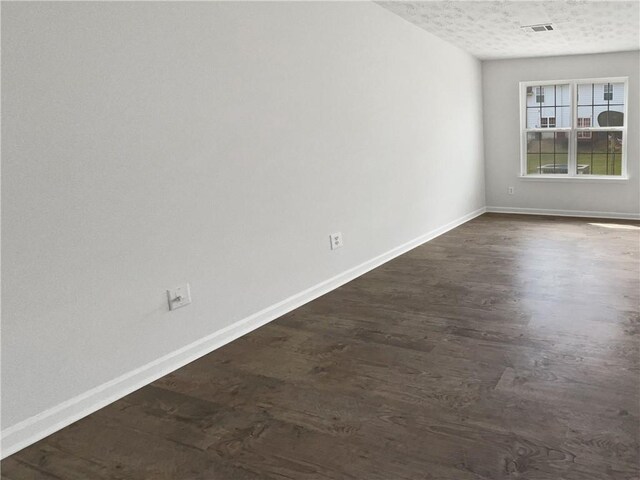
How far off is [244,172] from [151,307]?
1.02m

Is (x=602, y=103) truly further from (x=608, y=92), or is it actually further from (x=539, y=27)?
(x=539, y=27)

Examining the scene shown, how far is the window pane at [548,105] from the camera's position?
23.7ft

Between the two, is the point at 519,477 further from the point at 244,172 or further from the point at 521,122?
the point at 521,122

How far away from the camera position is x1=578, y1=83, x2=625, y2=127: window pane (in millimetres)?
6918

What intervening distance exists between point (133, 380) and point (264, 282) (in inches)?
43.2

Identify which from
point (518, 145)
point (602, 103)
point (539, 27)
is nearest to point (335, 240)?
point (539, 27)

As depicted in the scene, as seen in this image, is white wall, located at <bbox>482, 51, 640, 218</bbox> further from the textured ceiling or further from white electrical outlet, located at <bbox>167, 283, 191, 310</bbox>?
white electrical outlet, located at <bbox>167, 283, 191, 310</bbox>

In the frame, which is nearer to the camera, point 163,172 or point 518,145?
point 163,172

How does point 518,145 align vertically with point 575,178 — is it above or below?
above

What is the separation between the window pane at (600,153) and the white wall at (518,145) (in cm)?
20

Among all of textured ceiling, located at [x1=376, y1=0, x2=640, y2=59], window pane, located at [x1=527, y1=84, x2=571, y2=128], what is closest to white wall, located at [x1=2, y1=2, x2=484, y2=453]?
textured ceiling, located at [x1=376, y1=0, x2=640, y2=59]

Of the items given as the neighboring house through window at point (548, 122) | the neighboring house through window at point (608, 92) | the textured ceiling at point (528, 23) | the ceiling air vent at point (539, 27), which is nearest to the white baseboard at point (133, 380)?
the textured ceiling at point (528, 23)

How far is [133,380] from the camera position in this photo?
2654 millimetres

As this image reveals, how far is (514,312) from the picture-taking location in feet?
11.4
